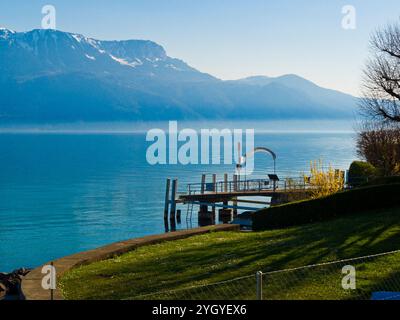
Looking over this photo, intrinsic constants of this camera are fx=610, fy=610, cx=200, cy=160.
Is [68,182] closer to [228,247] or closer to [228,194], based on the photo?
[228,194]

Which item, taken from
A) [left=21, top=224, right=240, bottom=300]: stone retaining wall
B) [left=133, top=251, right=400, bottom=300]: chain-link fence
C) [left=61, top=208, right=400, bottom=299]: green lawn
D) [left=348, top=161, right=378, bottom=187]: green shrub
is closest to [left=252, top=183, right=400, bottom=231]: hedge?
[left=21, top=224, right=240, bottom=300]: stone retaining wall

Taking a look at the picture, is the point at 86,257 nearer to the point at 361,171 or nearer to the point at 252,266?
the point at 252,266

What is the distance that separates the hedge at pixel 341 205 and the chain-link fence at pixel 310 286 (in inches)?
399

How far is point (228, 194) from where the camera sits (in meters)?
49.2

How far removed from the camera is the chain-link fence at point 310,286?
11.1 metres

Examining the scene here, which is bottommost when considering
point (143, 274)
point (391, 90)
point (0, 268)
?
point (0, 268)

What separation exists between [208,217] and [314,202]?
2663cm

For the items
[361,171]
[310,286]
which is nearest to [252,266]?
[310,286]

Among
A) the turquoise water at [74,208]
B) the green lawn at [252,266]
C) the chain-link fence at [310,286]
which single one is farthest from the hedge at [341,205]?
the turquoise water at [74,208]

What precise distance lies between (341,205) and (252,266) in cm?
1004

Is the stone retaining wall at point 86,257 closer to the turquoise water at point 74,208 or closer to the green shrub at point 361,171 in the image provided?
the turquoise water at point 74,208

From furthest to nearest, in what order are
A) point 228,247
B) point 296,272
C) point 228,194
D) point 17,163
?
1. point 17,163
2. point 228,194
3. point 228,247
4. point 296,272

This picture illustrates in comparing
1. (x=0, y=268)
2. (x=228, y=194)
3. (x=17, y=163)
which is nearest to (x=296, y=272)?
(x=0, y=268)

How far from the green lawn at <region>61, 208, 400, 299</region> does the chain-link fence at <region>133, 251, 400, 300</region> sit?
0.02 m
